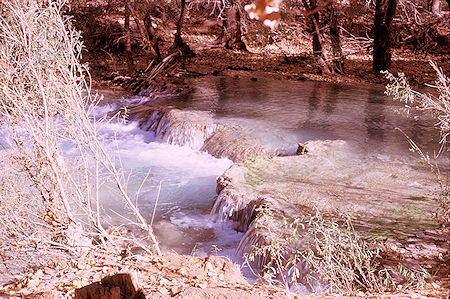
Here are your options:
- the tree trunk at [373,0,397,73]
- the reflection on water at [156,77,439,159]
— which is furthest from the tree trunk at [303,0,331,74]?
the tree trunk at [373,0,397,73]

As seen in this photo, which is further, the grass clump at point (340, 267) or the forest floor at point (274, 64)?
the forest floor at point (274, 64)

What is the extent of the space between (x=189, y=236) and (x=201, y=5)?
1850 centimetres

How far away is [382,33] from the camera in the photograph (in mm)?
14734

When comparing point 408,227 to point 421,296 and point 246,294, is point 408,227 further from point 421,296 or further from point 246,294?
point 246,294

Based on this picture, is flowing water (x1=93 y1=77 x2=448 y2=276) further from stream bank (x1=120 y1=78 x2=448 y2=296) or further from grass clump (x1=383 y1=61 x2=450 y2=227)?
grass clump (x1=383 y1=61 x2=450 y2=227)

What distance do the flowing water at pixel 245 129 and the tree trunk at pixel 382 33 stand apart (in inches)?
82.4

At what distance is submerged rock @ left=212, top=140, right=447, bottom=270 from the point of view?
17.5ft

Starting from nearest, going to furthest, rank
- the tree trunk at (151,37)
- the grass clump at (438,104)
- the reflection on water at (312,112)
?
the grass clump at (438,104), the reflection on water at (312,112), the tree trunk at (151,37)

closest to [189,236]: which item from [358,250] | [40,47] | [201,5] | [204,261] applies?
[204,261]

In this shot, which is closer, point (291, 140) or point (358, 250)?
point (358, 250)

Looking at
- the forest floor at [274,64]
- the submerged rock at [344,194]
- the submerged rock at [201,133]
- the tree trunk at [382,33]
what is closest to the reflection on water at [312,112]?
the submerged rock at [201,133]

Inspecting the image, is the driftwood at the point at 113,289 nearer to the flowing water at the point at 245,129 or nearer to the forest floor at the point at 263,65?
the flowing water at the point at 245,129

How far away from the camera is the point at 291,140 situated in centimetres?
892

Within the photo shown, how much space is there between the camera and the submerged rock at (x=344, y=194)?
534cm
